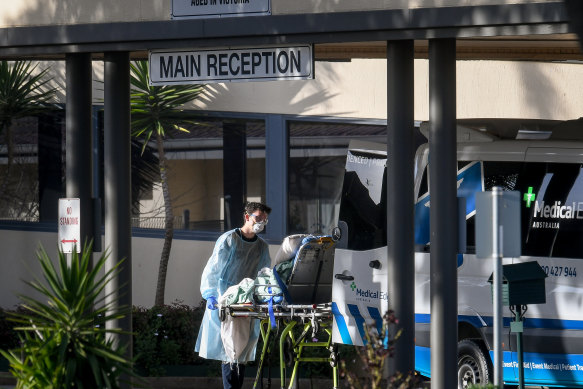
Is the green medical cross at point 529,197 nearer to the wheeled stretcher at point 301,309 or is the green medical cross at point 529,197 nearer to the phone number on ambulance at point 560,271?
the phone number on ambulance at point 560,271

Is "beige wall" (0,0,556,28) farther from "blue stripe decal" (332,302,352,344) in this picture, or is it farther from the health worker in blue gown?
"blue stripe decal" (332,302,352,344)

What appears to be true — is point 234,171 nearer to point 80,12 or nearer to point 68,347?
point 80,12

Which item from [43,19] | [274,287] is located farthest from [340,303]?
[43,19]

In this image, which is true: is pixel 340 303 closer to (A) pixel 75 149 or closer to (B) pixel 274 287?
(B) pixel 274 287

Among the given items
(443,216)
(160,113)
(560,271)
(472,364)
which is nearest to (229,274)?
(472,364)

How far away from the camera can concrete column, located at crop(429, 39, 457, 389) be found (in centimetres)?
906

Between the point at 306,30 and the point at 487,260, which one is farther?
the point at 487,260

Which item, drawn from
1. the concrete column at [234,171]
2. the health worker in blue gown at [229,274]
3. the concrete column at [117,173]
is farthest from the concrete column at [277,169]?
the concrete column at [117,173]

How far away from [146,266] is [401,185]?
7.28 m

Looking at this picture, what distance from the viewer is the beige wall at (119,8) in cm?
893

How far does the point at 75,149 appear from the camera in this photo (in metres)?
10.2

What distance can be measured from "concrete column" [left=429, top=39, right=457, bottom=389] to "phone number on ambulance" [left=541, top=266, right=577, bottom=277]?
209cm

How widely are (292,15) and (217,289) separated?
3092 mm

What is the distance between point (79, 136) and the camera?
1024cm
